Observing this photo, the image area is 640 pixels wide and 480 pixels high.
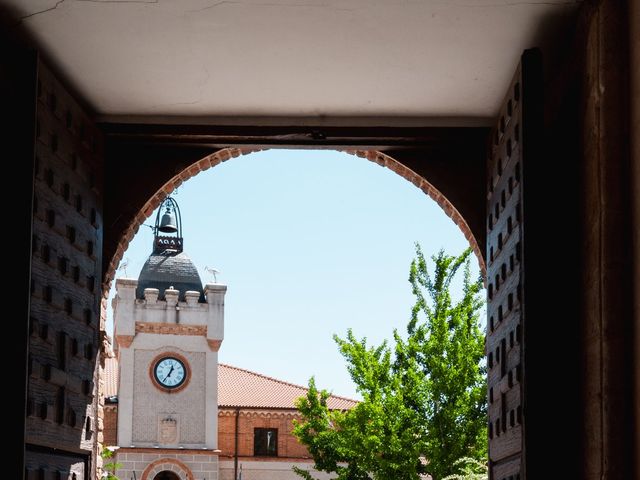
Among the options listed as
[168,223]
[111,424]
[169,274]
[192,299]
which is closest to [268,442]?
[111,424]

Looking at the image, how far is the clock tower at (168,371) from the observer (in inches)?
1633

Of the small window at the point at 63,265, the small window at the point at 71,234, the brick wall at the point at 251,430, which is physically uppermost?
the brick wall at the point at 251,430

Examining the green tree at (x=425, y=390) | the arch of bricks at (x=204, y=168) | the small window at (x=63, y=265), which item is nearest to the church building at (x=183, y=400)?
the green tree at (x=425, y=390)

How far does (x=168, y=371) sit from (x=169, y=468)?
367 centimetres

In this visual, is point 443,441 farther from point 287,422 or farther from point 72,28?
point 287,422

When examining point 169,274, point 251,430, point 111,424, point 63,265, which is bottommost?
point 63,265

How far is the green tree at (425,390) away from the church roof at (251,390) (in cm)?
2159

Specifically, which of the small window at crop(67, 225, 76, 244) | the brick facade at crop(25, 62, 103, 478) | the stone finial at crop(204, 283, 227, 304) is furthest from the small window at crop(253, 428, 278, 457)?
the small window at crop(67, 225, 76, 244)

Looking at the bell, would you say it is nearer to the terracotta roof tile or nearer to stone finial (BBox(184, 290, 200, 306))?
stone finial (BBox(184, 290, 200, 306))

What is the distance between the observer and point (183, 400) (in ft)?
139

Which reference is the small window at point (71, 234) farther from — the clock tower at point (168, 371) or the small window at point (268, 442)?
the small window at point (268, 442)

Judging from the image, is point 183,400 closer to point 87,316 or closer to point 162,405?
point 162,405

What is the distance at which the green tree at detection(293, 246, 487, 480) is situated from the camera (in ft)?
61.7

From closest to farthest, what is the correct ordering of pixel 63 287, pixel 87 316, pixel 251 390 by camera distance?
pixel 63 287 < pixel 87 316 < pixel 251 390
